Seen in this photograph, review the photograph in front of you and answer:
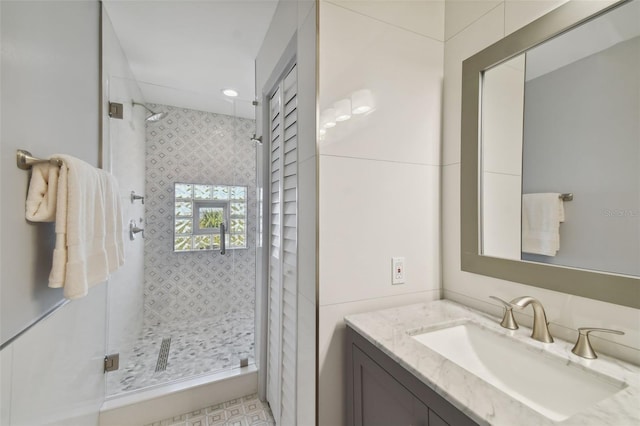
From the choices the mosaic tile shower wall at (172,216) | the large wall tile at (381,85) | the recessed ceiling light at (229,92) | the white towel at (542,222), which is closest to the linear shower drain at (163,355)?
the mosaic tile shower wall at (172,216)

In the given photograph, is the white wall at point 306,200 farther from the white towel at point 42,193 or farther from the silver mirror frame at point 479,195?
the white towel at point 42,193

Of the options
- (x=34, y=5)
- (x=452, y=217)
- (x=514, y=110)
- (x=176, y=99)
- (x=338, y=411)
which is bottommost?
(x=338, y=411)

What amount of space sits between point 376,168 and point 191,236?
6.63 ft

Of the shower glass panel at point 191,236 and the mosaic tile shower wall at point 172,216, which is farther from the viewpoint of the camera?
the mosaic tile shower wall at point 172,216

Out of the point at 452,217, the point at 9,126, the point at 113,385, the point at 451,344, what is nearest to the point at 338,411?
the point at 451,344

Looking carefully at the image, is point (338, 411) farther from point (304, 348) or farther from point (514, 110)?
point (514, 110)

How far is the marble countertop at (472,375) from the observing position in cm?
46

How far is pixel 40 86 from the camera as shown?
0.87m

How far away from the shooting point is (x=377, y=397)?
77 centimetres

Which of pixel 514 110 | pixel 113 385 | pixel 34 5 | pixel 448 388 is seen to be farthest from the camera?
pixel 113 385

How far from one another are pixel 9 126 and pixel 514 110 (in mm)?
1625

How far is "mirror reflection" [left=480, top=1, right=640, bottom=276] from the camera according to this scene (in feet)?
2.26

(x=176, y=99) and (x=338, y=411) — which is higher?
(x=176, y=99)

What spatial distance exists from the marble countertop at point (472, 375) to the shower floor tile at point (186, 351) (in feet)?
4.93
